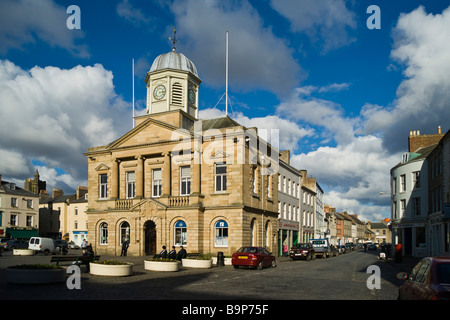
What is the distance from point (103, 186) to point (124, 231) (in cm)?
569

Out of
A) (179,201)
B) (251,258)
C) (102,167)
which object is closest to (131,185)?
(102,167)

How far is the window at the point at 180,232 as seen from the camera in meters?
36.1

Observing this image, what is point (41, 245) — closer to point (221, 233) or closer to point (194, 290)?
point (221, 233)

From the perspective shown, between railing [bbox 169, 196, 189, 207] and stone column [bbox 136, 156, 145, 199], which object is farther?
stone column [bbox 136, 156, 145, 199]

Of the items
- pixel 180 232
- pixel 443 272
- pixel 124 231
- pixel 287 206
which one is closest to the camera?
pixel 443 272

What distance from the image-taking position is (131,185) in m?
40.5

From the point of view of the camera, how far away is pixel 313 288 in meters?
16.8

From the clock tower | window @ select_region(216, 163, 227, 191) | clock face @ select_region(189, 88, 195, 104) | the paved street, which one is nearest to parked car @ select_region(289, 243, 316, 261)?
window @ select_region(216, 163, 227, 191)

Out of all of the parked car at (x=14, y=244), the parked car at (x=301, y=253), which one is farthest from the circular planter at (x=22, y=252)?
the parked car at (x=301, y=253)

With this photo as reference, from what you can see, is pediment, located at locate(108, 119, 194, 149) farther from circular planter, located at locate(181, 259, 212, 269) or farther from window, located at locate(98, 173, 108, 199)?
circular planter, located at locate(181, 259, 212, 269)

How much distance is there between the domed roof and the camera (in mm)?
42250

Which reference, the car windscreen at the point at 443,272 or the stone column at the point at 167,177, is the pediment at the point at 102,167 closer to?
the stone column at the point at 167,177

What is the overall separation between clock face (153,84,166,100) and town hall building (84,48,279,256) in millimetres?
101
